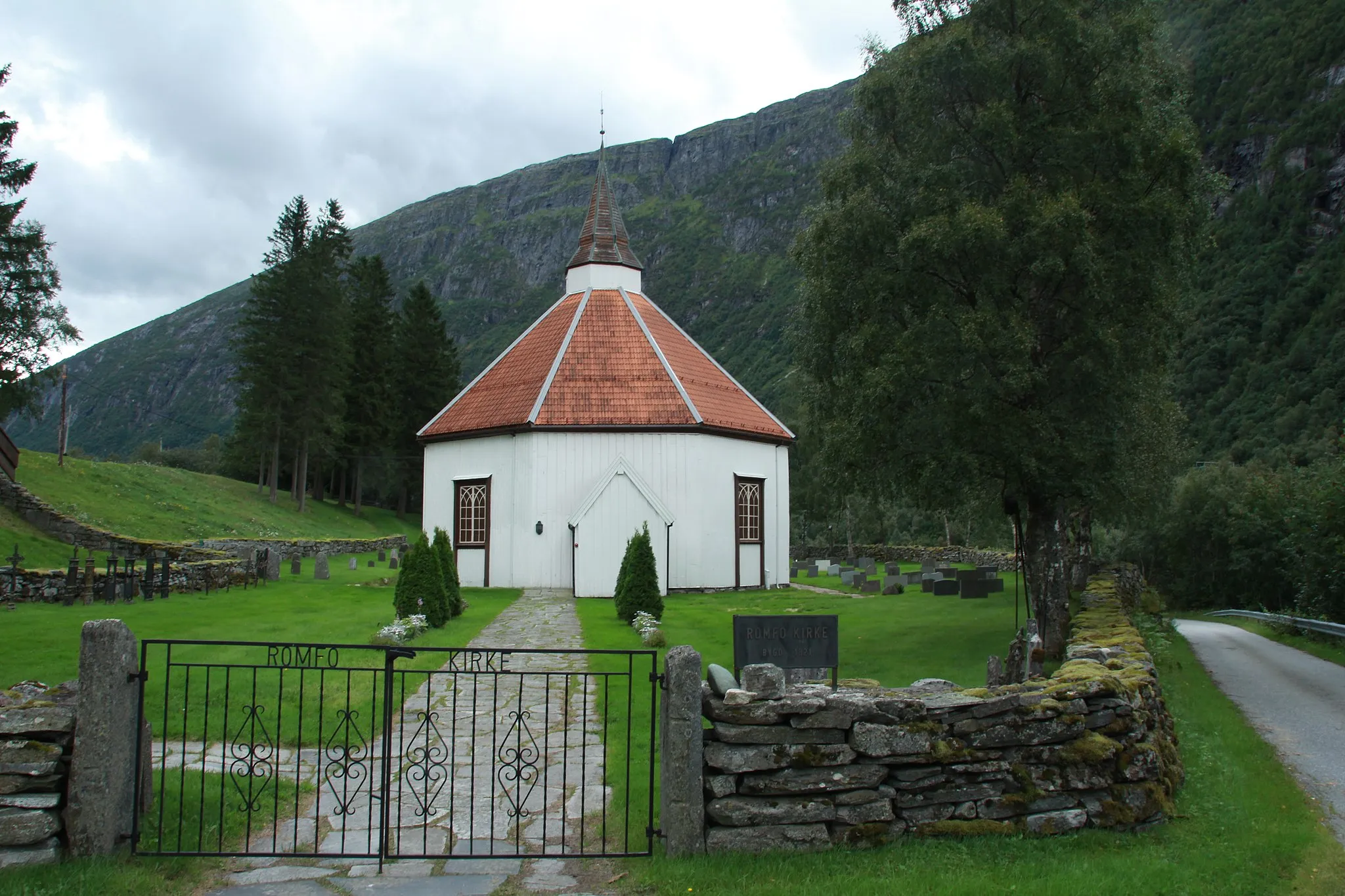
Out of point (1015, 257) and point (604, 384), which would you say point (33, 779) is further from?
point (604, 384)

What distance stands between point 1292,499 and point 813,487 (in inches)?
913

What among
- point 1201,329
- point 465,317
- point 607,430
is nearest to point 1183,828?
point 607,430

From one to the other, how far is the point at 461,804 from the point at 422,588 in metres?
9.57

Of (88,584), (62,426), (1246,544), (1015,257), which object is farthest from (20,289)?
(1246,544)

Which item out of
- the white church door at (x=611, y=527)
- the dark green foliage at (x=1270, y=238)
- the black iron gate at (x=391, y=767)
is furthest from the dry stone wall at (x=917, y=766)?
the dark green foliage at (x=1270, y=238)

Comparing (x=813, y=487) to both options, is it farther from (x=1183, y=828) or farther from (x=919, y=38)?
(x=1183, y=828)

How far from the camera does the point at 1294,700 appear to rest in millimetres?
12500

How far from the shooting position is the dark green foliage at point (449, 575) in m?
16.7

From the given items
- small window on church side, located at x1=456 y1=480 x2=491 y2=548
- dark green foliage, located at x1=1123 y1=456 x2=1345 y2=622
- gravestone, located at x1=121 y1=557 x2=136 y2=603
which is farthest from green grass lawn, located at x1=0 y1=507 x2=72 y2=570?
dark green foliage, located at x1=1123 y1=456 x2=1345 y2=622

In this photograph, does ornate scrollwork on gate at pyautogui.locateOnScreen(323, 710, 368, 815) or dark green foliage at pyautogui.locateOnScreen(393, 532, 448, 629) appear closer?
ornate scrollwork on gate at pyautogui.locateOnScreen(323, 710, 368, 815)

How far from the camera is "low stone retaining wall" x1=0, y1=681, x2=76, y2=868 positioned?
17.2ft

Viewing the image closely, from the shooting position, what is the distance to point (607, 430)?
931 inches

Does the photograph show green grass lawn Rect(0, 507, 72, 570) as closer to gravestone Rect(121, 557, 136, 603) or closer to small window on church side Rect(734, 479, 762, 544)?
gravestone Rect(121, 557, 136, 603)

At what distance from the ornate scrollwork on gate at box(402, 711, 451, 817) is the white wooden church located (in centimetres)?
1455
